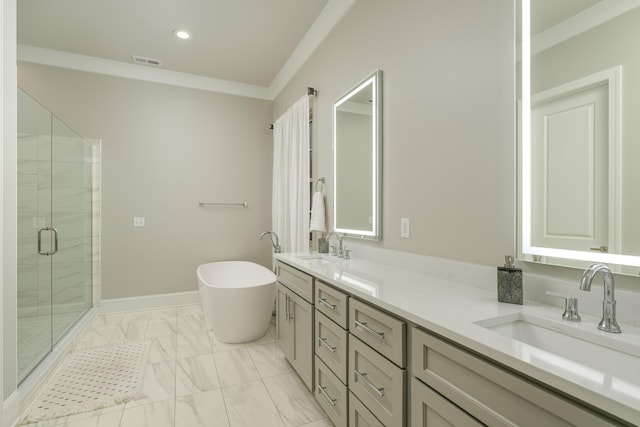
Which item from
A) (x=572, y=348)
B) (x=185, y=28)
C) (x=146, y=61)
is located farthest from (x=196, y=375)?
(x=146, y=61)

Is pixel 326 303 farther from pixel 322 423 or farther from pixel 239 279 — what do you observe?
pixel 239 279

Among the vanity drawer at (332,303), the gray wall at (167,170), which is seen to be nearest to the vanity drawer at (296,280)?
the vanity drawer at (332,303)

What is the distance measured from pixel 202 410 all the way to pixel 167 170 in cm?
281

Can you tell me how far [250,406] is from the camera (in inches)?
71.5

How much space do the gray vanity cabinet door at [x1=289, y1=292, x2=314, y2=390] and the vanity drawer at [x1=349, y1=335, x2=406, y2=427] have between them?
0.47 metres

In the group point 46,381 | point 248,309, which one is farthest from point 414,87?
point 46,381

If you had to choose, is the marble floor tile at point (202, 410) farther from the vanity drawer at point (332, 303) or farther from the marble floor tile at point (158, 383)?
the vanity drawer at point (332, 303)

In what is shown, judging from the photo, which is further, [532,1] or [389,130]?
[389,130]

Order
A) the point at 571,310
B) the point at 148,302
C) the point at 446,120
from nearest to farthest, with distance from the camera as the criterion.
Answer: the point at 571,310, the point at 446,120, the point at 148,302

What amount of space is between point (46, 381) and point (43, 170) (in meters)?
1.60

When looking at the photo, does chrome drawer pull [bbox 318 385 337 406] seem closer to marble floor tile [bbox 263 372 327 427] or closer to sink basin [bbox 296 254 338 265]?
marble floor tile [bbox 263 372 327 427]

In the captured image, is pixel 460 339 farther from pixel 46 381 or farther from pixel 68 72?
pixel 68 72

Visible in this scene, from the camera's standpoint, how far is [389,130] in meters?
1.89

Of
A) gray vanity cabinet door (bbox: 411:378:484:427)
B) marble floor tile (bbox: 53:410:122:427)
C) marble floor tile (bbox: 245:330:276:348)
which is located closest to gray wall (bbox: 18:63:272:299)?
marble floor tile (bbox: 245:330:276:348)
